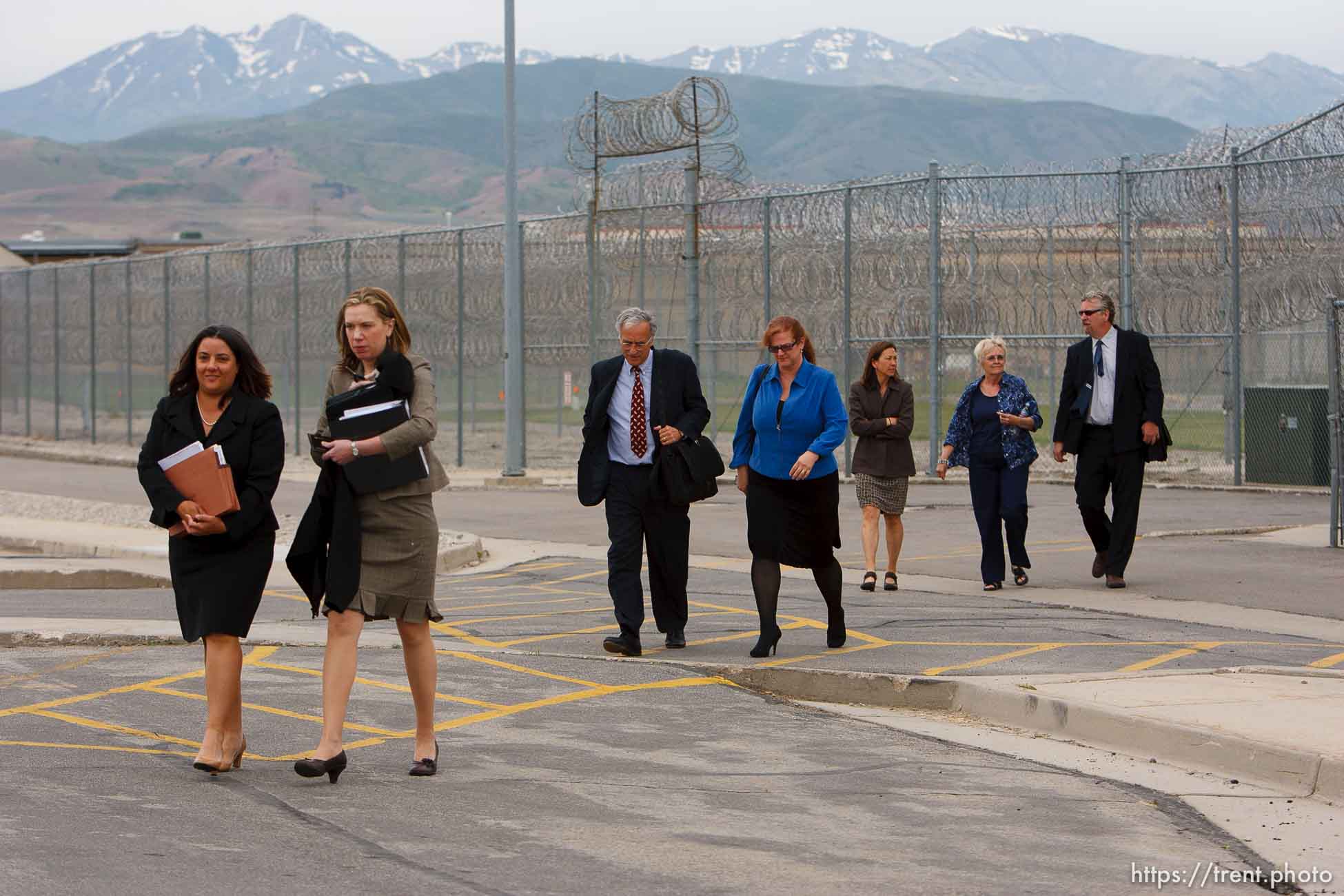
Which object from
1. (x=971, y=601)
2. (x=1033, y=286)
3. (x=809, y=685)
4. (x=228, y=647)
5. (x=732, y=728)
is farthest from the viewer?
(x=1033, y=286)

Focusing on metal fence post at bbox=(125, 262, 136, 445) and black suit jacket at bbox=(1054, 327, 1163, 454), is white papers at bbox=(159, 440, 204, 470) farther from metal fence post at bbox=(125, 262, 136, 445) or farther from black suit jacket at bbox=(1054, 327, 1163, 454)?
metal fence post at bbox=(125, 262, 136, 445)

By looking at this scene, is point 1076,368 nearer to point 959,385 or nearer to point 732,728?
point 732,728

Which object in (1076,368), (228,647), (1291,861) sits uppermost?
(1076,368)

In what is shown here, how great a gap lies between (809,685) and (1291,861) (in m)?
3.44

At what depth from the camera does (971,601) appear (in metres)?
12.1

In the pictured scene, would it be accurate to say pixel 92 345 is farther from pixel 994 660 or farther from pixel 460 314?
pixel 994 660

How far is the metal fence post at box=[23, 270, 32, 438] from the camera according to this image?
42.7m

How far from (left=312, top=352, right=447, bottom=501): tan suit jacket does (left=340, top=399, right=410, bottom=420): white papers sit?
0.08 meters

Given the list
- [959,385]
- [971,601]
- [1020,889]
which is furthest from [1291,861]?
[959,385]

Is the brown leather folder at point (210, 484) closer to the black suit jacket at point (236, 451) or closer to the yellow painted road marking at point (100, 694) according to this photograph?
the black suit jacket at point (236, 451)

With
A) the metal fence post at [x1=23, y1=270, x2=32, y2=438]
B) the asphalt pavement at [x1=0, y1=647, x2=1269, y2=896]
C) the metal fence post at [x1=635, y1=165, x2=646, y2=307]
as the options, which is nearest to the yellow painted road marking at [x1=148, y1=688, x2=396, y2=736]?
the asphalt pavement at [x1=0, y1=647, x2=1269, y2=896]

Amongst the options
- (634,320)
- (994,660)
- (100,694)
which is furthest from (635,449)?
(100,694)

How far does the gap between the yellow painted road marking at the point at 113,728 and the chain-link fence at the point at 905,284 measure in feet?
48.6

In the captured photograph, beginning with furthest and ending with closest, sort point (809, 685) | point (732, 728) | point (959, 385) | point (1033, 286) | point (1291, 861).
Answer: point (959, 385)
point (1033, 286)
point (809, 685)
point (732, 728)
point (1291, 861)
